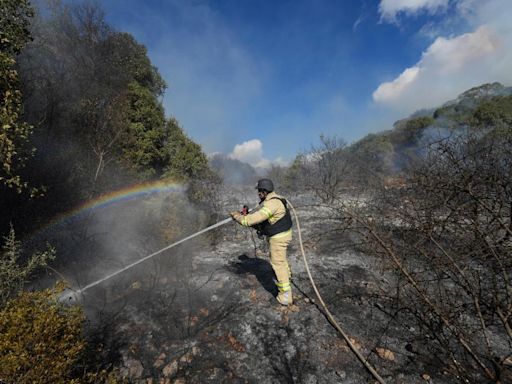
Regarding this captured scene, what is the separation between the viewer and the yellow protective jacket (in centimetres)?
443

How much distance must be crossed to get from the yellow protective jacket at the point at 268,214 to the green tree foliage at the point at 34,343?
2.63 meters

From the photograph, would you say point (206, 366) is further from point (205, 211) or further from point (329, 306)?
point (205, 211)

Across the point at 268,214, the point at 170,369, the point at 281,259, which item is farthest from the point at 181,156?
the point at 170,369

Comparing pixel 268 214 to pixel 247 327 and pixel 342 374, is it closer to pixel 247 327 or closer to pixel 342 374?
pixel 247 327

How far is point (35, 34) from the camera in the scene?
8.06 m

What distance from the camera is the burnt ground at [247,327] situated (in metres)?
3.31

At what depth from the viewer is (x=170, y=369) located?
3.43m

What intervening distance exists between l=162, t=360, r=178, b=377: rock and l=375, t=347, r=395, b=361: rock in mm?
2662

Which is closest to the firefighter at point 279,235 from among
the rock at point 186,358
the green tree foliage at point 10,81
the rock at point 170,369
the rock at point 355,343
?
the rock at point 355,343

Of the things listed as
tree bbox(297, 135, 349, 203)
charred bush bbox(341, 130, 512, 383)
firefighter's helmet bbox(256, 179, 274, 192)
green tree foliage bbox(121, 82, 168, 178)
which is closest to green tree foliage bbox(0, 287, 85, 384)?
charred bush bbox(341, 130, 512, 383)

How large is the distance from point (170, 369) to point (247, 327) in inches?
48.4

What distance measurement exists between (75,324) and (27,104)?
6.15m

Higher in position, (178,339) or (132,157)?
(132,157)

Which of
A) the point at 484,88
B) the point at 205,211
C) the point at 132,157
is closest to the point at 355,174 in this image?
the point at 205,211
